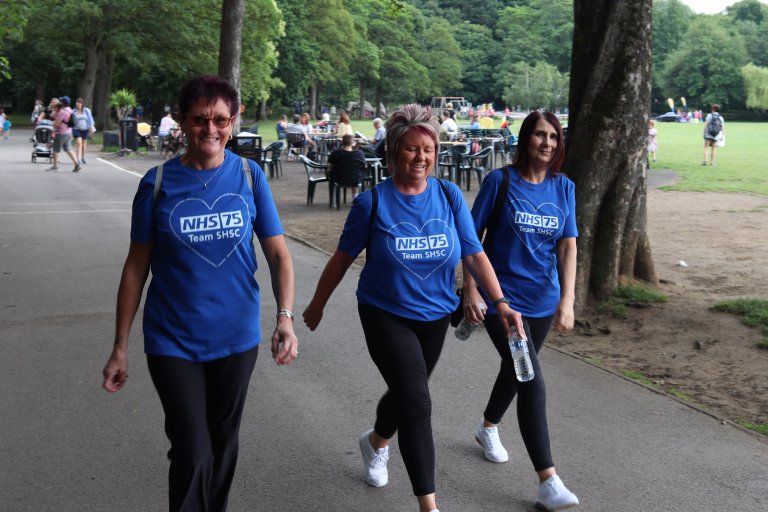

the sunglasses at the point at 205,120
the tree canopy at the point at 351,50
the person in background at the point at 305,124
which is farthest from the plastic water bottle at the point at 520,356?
the person in background at the point at 305,124

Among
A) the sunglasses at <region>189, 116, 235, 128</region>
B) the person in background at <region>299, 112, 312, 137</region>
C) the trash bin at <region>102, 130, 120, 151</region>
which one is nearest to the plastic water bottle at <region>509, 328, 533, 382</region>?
the sunglasses at <region>189, 116, 235, 128</region>

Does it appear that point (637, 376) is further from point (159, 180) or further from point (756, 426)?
point (159, 180)

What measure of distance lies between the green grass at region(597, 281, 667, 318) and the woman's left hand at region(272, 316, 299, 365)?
5309mm

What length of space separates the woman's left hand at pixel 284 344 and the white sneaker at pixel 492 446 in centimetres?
175

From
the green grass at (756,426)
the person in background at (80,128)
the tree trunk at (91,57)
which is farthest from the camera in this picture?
the tree trunk at (91,57)

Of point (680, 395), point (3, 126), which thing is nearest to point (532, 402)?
point (680, 395)

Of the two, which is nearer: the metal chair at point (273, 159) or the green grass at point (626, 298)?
the green grass at point (626, 298)

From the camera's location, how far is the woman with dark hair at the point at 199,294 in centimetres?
346

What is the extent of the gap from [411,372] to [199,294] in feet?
3.34

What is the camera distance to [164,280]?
351cm

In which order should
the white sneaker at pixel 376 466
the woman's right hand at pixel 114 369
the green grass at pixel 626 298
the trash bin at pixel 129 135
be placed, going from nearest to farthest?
the woman's right hand at pixel 114 369 < the white sneaker at pixel 376 466 < the green grass at pixel 626 298 < the trash bin at pixel 129 135

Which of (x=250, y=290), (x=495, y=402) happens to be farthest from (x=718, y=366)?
(x=250, y=290)

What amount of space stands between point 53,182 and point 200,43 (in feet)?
78.4

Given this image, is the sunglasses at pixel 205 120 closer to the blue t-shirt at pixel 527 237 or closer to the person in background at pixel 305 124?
the blue t-shirt at pixel 527 237
